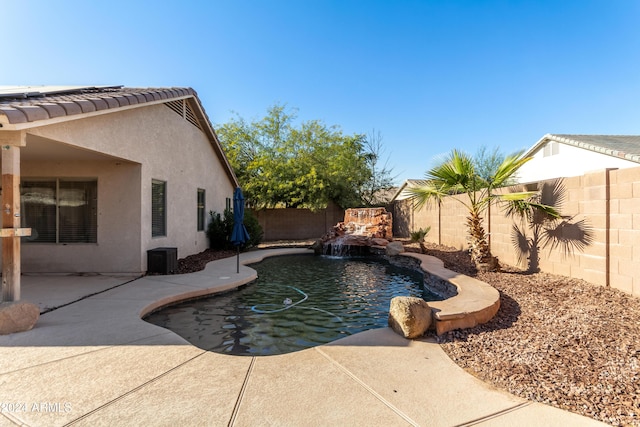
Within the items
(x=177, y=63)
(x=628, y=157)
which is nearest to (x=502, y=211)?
(x=628, y=157)

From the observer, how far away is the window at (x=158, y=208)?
9.16m

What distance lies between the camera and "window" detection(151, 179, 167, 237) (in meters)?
9.16

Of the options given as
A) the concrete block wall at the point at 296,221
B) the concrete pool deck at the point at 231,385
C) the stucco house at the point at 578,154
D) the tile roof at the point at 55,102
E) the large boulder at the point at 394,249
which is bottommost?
the concrete pool deck at the point at 231,385

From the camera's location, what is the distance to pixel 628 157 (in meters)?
15.2

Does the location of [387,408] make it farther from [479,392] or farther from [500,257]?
[500,257]

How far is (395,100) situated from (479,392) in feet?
60.2

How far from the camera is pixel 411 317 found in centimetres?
433

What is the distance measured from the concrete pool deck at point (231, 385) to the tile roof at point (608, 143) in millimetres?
17819

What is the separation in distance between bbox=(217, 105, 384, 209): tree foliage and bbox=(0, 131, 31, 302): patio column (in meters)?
15.0

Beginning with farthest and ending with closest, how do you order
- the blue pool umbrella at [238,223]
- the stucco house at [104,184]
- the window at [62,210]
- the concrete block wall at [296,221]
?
1. the concrete block wall at [296,221]
2. the blue pool umbrella at [238,223]
3. the window at [62,210]
4. the stucco house at [104,184]

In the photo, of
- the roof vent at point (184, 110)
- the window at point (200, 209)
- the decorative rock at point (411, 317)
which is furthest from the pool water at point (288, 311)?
the roof vent at point (184, 110)

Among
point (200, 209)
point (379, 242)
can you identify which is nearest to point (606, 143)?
point (379, 242)

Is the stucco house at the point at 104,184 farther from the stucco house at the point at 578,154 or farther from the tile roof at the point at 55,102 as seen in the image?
the stucco house at the point at 578,154

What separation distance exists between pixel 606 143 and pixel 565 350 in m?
21.4
